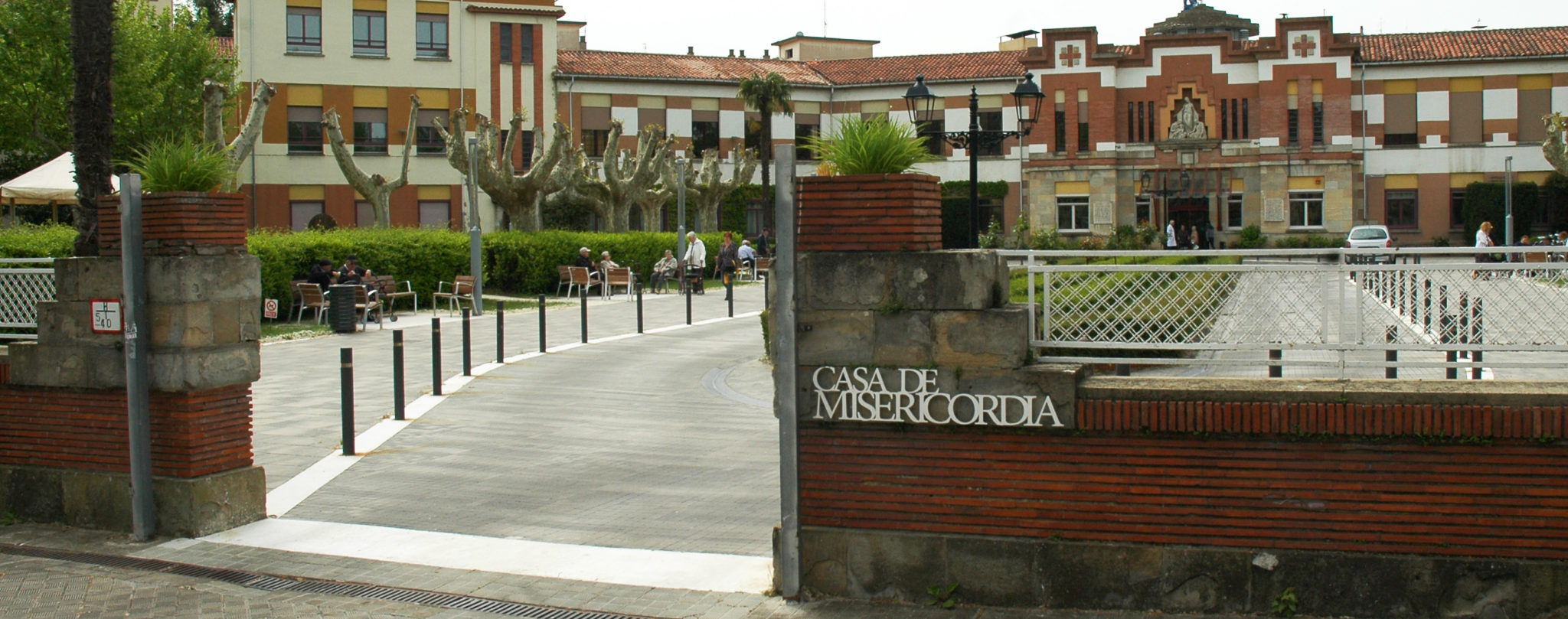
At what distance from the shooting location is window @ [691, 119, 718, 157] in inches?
2292

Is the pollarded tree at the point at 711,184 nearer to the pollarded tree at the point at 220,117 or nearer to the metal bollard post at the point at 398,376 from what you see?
the pollarded tree at the point at 220,117

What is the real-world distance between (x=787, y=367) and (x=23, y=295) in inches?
213

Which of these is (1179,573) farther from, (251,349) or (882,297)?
(251,349)

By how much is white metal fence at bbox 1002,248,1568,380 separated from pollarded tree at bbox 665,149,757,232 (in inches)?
1656

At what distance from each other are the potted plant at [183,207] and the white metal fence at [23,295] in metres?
0.74

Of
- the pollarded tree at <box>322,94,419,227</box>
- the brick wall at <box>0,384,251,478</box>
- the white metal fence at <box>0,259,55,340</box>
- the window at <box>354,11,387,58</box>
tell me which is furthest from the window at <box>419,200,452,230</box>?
the brick wall at <box>0,384,251,478</box>

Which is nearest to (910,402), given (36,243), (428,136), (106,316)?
(106,316)

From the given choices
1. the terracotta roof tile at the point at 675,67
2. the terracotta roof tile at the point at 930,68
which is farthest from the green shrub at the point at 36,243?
the terracotta roof tile at the point at 930,68

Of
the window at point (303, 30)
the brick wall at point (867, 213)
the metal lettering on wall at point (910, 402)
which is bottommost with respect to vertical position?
the metal lettering on wall at point (910, 402)

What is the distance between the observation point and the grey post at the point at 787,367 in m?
6.34

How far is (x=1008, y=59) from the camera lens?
59.8 meters

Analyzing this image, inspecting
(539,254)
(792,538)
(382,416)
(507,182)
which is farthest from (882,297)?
(507,182)

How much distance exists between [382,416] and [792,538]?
7485mm

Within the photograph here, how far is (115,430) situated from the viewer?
8.18 meters
